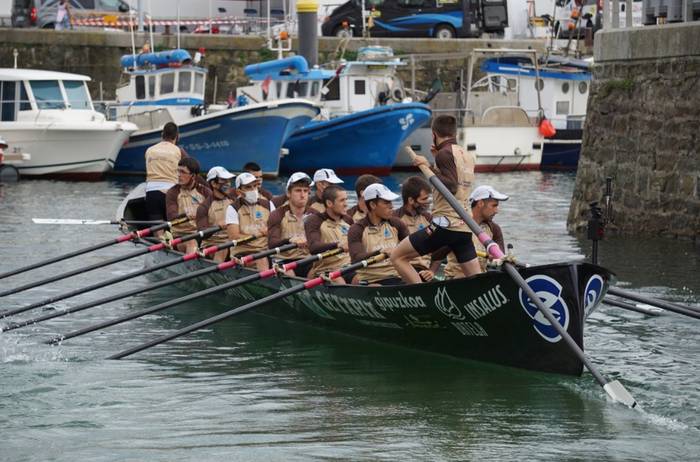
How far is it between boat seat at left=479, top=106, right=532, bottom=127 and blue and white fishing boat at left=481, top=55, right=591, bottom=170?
1.08m

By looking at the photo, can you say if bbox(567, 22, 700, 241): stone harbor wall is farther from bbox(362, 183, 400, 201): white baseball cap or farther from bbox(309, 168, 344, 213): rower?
bbox(362, 183, 400, 201): white baseball cap

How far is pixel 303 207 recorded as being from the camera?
46.2ft

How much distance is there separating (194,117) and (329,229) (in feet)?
70.4

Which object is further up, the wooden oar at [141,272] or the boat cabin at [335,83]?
the boat cabin at [335,83]

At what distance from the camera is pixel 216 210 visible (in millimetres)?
15344

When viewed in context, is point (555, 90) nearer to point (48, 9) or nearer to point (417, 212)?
point (48, 9)

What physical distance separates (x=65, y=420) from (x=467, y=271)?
136 inches

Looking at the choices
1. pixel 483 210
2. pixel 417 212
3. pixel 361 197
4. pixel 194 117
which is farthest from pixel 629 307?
pixel 194 117

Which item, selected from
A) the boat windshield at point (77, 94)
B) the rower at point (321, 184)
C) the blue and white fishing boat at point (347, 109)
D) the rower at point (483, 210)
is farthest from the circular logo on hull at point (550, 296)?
the boat windshield at point (77, 94)

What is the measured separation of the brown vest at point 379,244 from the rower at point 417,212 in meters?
0.25

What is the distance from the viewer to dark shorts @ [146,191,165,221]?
17281mm

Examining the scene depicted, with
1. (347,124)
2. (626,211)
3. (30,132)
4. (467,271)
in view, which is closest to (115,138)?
(30,132)

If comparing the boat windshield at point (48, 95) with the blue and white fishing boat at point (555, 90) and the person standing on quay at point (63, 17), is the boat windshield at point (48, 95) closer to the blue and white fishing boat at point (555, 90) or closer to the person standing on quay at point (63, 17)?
the person standing on quay at point (63, 17)

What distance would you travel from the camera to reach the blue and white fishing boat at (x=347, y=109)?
33656 millimetres
